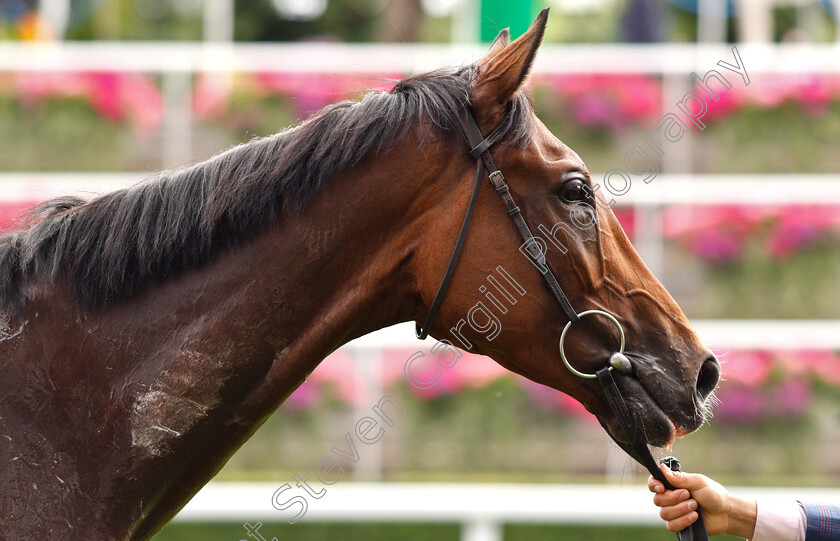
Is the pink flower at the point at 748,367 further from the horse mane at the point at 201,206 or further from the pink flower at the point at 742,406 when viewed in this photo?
the horse mane at the point at 201,206

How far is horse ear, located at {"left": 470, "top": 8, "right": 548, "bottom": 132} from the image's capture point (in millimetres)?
1993

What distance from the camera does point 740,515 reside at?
2324mm

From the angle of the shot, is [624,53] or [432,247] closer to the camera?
[432,247]

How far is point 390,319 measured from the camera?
6.95 feet

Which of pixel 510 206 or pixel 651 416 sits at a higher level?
pixel 510 206

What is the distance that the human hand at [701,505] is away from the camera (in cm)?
225

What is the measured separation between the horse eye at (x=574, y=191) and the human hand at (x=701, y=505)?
777 mm

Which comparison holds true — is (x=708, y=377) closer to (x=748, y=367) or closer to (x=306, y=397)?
(x=306, y=397)

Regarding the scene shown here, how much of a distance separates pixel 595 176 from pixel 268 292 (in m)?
5.29

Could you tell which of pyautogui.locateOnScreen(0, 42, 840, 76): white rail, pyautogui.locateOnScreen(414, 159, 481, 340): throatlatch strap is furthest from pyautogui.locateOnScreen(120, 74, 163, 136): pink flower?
pyautogui.locateOnScreen(414, 159, 481, 340): throatlatch strap

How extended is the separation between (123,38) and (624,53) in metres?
5.27

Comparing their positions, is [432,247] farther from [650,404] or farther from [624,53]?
[624,53]

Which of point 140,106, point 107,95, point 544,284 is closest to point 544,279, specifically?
point 544,284

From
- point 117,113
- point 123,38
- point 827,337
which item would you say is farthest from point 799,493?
point 123,38
